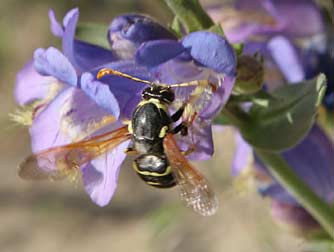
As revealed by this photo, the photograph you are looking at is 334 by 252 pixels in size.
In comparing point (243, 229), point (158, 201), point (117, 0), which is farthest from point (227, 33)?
point (117, 0)

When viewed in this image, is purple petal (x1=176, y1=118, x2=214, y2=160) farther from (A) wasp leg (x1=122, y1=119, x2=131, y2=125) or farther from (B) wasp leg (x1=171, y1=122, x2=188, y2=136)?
(A) wasp leg (x1=122, y1=119, x2=131, y2=125)

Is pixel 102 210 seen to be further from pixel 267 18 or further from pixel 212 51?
pixel 212 51

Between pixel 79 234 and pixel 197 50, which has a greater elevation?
pixel 197 50

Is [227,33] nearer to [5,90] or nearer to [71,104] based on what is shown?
[71,104]

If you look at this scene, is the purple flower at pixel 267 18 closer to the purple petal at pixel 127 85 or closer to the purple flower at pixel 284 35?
the purple flower at pixel 284 35

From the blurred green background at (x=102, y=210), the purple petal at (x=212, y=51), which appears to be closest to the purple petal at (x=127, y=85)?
the purple petal at (x=212, y=51)

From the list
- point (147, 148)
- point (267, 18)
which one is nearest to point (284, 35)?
point (267, 18)
